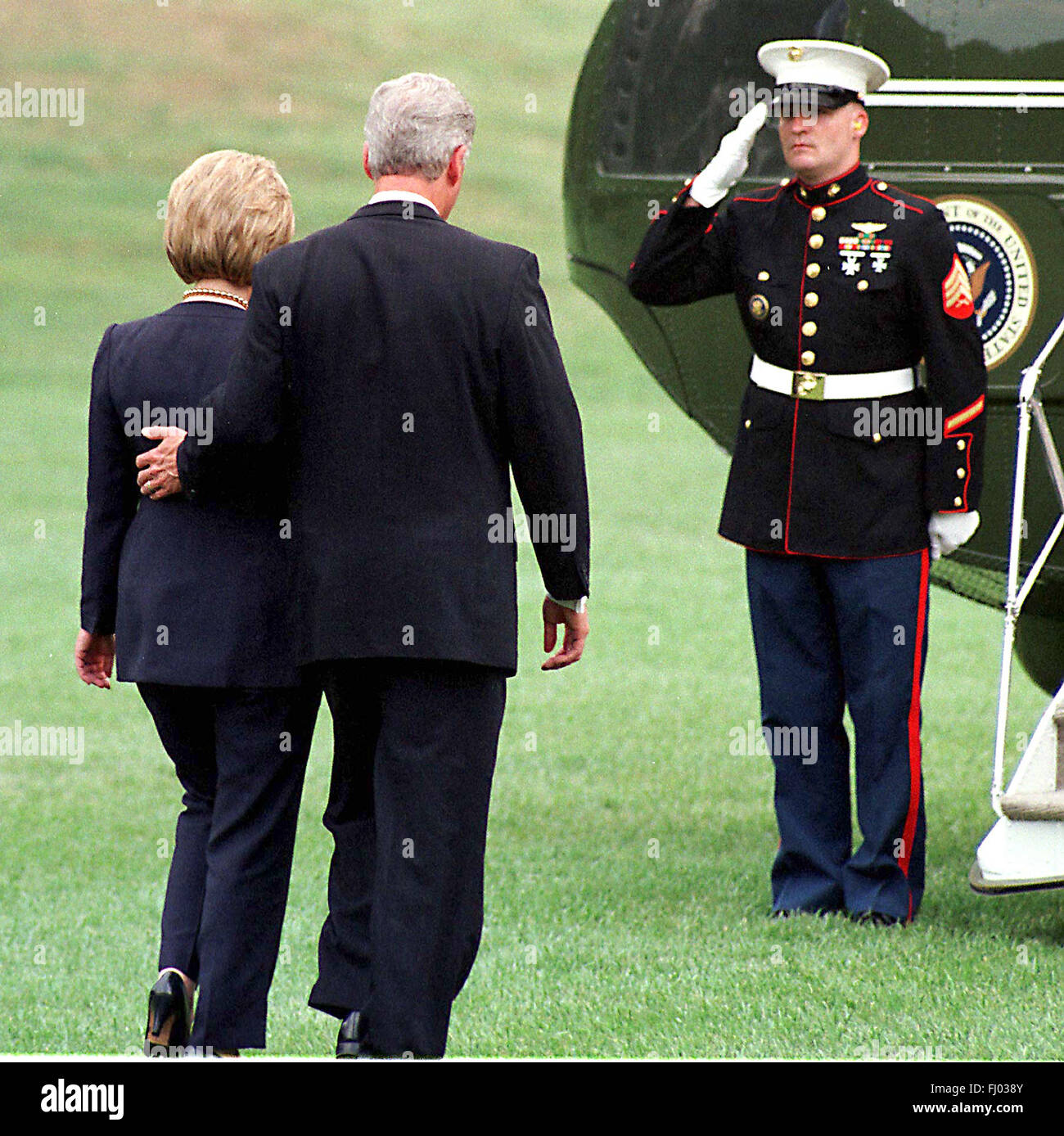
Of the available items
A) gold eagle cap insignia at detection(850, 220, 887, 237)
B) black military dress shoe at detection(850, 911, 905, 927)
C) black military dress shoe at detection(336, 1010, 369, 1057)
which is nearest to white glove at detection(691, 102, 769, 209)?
gold eagle cap insignia at detection(850, 220, 887, 237)

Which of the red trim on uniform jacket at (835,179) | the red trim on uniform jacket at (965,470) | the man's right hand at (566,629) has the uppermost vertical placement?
the red trim on uniform jacket at (835,179)

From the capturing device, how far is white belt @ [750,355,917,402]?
4434mm

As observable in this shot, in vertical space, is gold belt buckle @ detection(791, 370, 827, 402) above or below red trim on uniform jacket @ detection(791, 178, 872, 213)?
below

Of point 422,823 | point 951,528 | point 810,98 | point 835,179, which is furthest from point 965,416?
point 422,823

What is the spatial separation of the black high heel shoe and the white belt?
1987 millimetres

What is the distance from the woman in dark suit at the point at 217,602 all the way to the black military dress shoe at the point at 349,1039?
0.45ft

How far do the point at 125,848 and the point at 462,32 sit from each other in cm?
2552

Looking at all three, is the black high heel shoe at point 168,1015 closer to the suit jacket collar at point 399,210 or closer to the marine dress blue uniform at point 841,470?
the suit jacket collar at point 399,210

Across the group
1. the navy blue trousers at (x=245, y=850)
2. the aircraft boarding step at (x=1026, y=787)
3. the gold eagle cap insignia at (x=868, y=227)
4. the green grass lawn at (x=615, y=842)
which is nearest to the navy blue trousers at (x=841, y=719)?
the green grass lawn at (x=615, y=842)

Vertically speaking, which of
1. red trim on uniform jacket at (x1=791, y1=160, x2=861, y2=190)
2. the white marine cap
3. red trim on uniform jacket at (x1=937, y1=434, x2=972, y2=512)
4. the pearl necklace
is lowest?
red trim on uniform jacket at (x1=937, y1=434, x2=972, y2=512)

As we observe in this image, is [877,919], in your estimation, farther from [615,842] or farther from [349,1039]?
[349,1039]

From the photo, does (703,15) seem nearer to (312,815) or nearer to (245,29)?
(312,815)

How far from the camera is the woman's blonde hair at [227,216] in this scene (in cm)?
339

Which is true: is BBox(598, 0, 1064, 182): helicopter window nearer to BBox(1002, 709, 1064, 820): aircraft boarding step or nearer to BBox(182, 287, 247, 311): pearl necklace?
BBox(1002, 709, 1064, 820): aircraft boarding step
